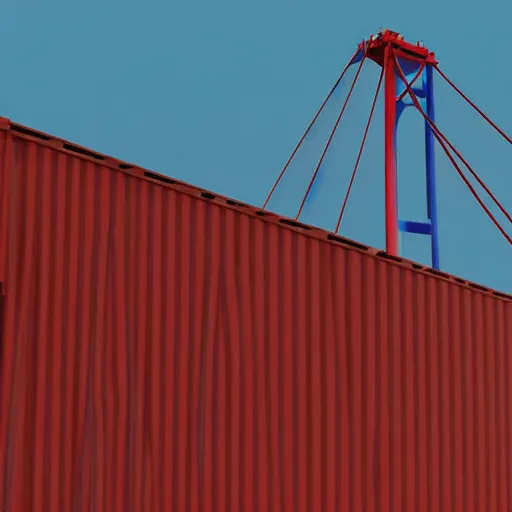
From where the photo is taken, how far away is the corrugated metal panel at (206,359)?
4961 mm

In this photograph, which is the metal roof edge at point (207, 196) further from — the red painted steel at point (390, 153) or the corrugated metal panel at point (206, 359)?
the red painted steel at point (390, 153)

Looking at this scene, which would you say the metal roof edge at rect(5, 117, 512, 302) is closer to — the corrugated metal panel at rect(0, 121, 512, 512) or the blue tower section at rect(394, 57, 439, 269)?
the corrugated metal panel at rect(0, 121, 512, 512)

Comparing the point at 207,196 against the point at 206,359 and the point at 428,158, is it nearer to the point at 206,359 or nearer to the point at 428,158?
the point at 206,359

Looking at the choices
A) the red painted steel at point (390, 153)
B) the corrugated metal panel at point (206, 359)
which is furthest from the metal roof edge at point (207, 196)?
the red painted steel at point (390, 153)

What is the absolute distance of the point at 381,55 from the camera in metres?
15.6

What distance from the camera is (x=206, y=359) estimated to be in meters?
5.62

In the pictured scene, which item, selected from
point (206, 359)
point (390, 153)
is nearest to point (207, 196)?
point (206, 359)

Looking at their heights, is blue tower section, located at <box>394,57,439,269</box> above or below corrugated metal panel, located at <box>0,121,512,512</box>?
above

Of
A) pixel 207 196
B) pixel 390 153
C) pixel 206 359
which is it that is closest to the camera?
pixel 206 359

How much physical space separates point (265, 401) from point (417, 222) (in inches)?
386

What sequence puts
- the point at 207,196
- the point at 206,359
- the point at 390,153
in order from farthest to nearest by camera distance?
the point at 390,153 → the point at 207,196 → the point at 206,359

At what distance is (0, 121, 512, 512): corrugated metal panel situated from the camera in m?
4.96

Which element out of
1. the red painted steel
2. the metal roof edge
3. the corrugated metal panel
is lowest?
the corrugated metal panel

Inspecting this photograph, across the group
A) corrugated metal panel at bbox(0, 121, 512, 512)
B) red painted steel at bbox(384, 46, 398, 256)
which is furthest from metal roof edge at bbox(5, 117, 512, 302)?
red painted steel at bbox(384, 46, 398, 256)
